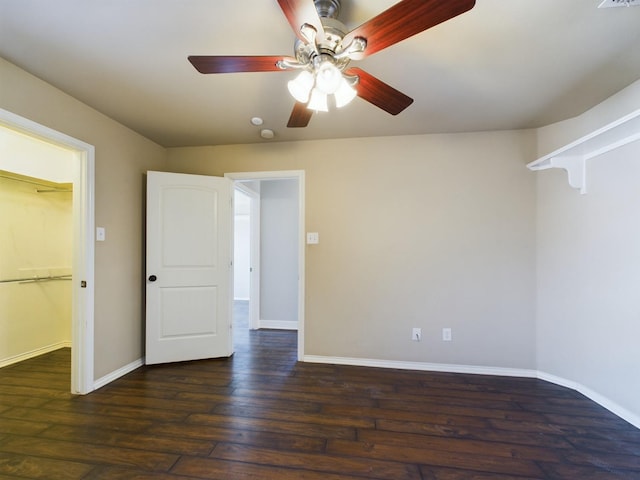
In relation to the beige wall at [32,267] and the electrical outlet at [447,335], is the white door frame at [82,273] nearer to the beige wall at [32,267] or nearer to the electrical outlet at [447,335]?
the beige wall at [32,267]

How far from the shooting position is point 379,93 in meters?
1.65

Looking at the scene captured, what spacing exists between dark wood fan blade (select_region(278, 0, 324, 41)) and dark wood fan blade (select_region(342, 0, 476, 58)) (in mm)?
144

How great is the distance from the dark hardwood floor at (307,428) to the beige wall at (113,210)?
462 mm

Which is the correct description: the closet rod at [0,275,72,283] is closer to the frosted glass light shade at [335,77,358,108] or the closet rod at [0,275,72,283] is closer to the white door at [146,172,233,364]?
the white door at [146,172,233,364]

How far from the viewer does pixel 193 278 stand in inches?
124

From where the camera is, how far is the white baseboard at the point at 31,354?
307 centimetres

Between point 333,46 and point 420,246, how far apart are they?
2123 millimetres

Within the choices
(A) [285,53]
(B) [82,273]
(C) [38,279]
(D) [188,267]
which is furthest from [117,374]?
(A) [285,53]

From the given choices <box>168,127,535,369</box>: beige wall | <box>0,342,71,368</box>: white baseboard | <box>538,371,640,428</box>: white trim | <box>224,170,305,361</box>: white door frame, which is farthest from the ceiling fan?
<box>0,342,71,368</box>: white baseboard

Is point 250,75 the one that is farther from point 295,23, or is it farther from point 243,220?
point 243,220

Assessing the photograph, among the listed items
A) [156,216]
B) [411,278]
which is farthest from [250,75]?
[411,278]

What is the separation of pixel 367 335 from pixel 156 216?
2.49m

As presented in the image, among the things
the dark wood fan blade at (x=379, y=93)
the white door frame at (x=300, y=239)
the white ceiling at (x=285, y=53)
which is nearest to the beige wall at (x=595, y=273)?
the white ceiling at (x=285, y=53)

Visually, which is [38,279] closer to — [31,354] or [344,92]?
[31,354]
